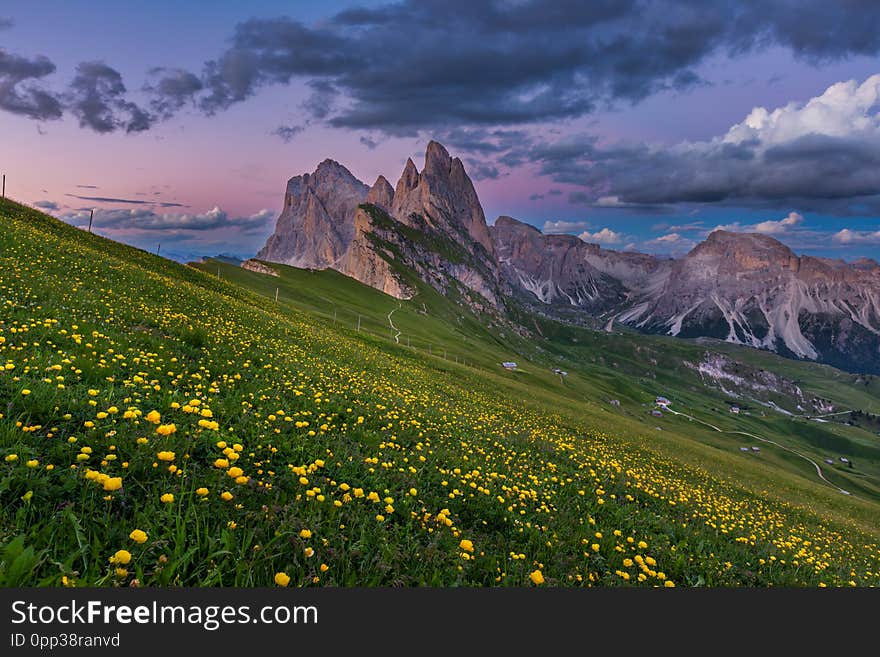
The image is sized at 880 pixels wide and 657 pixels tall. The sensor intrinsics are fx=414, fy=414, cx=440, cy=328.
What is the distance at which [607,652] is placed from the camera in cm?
391

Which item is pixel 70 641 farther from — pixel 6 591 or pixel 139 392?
pixel 139 392

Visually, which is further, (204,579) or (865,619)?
(865,619)

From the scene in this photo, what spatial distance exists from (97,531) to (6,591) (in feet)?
2.83

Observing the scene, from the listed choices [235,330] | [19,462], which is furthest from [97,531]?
[235,330]

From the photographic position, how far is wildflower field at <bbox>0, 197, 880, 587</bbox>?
167 inches

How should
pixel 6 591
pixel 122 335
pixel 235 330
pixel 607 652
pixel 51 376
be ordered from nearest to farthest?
pixel 6 591
pixel 607 652
pixel 51 376
pixel 122 335
pixel 235 330

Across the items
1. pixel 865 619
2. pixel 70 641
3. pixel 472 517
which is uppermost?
pixel 865 619

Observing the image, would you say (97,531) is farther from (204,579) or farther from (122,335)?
(122,335)

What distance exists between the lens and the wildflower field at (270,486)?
13.9 ft

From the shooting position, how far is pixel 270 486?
587cm

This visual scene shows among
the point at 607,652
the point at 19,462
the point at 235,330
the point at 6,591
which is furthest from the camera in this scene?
the point at 235,330

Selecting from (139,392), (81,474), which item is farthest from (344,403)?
(81,474)

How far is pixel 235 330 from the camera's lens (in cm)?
1884

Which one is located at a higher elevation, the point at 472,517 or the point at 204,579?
A: the point at 204,579
